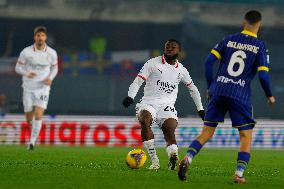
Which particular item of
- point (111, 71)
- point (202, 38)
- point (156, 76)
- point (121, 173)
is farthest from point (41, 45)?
point (202, 38)

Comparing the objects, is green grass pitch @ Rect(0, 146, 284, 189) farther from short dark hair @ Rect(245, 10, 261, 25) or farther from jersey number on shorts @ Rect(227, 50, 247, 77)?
short dark hair @ Rect(245, 10, 261, 25)

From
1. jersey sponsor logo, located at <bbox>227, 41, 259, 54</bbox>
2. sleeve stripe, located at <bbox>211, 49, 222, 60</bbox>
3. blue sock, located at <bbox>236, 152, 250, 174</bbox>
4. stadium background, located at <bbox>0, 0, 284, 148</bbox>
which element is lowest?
blue sock, located at <bbox>236, 152, 250, 174</bbox>

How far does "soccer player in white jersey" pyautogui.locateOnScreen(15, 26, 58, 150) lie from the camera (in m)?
18.5

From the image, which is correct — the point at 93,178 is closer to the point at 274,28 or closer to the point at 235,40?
the point at 235,40

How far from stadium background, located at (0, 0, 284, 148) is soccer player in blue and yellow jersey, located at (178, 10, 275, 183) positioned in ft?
63.6

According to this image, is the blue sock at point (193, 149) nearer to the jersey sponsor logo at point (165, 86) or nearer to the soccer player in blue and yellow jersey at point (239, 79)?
the soccer player in blue and yellow jersey at point (239, 79)

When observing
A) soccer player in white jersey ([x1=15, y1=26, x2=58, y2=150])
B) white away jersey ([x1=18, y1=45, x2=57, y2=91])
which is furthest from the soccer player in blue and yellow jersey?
white away jersey ([x1=18, y1=45, x2=57, y2=91])

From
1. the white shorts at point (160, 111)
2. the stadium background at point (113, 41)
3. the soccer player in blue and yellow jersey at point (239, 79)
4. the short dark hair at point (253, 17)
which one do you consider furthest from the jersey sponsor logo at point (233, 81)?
the stadium background at point (113, 41)

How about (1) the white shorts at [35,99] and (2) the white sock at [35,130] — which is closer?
(2) the white sock at [35,130]

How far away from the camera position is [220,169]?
12969 millimetres

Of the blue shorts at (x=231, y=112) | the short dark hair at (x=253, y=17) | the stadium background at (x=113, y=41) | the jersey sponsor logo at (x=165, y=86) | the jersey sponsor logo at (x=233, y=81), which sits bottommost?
the blue shorts at (x=231, y=112)

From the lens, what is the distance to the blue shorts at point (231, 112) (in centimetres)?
1034

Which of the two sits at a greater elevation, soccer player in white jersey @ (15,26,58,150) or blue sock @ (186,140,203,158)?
soccer player in white jersey @ (15,26,58,150)

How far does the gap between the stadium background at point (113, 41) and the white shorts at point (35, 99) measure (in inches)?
421
